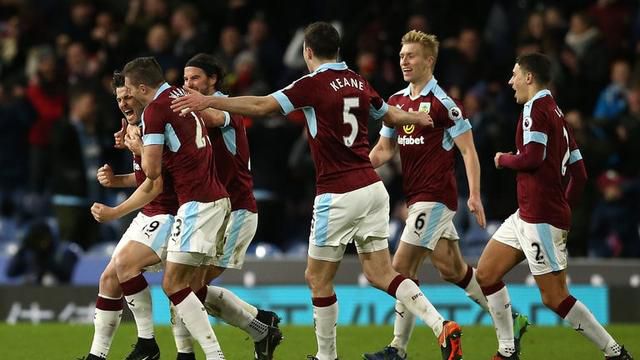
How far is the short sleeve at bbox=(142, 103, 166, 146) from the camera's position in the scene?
8359 mm

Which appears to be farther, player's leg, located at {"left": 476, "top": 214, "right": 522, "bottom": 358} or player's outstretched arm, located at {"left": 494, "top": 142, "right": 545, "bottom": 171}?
player's leg, located at {"left": 476, "top": 214, "right": 522, "bottom": 358}

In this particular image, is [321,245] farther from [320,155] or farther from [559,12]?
[559,12]

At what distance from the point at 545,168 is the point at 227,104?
240 cm

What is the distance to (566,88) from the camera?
1572cm

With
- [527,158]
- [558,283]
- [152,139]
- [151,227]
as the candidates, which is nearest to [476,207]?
[527,158]

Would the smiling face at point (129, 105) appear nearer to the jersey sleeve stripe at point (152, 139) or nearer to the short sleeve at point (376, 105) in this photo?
the jersey sleeve stripe at point (152, 139)

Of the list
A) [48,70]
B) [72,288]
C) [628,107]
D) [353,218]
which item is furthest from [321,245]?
[48,70]

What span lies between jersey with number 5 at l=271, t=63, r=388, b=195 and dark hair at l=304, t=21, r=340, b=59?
0.31ft

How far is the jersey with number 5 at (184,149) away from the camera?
8.45 m

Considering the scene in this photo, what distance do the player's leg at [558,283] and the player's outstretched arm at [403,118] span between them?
1089 mm

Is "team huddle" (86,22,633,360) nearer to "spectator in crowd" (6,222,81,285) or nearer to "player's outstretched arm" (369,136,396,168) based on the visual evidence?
"player's outstretched arm" (369,136,396,168)

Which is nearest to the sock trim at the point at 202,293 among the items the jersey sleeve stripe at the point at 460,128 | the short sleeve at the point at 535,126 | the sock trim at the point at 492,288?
the sock trim at the point at 492,288

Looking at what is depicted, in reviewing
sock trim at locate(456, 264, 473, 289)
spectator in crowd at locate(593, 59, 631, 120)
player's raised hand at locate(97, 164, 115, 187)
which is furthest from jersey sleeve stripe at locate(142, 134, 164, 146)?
spectator in crowd at locate(593, 59, 631, 120)

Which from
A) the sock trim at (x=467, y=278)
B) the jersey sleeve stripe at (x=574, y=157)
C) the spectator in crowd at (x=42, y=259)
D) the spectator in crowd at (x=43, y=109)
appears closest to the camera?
the jersey sleeve stripe at (x=574, y=157)
